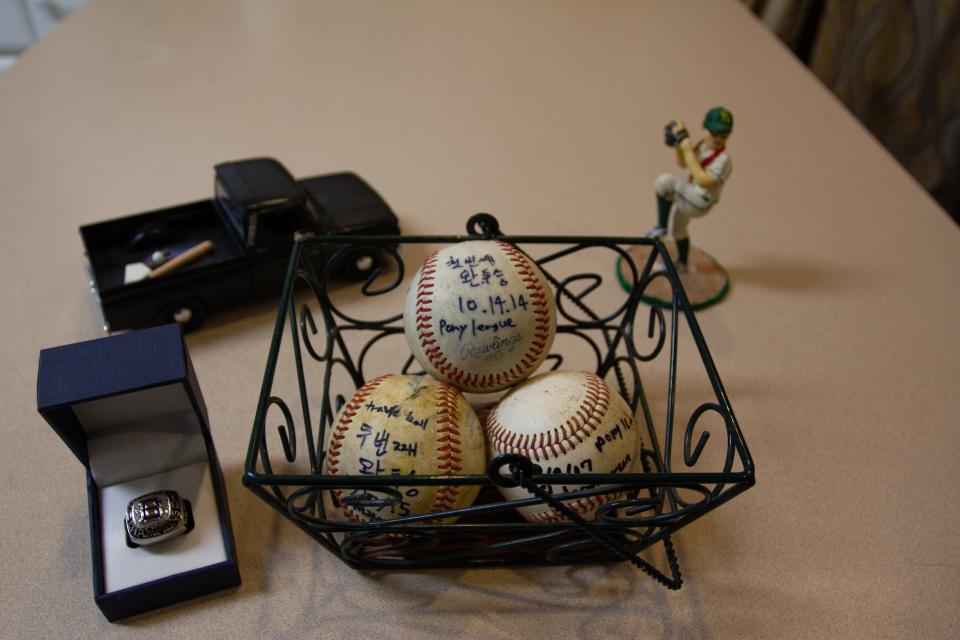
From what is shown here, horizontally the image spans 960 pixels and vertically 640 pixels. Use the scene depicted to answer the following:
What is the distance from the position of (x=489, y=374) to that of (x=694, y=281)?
54 cm

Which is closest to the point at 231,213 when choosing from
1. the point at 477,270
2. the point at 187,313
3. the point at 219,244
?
the point at 219,244

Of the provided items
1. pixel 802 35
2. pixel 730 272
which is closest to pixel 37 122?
pixel 730 272

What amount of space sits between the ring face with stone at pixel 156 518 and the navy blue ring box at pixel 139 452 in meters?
0.01

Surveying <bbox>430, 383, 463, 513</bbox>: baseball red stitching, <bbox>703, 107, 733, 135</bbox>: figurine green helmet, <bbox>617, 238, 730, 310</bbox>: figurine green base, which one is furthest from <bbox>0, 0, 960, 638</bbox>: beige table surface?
<bbox>703, 107, 733, 135</bbox>: figurine green helmet

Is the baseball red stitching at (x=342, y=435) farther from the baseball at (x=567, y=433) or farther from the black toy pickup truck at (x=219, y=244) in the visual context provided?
the black toy pickup truck at (x=219, y=244)

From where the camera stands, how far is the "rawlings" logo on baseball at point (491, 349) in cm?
69

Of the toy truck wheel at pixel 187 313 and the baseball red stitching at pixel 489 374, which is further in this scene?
the toy truck wheel at pixel 187 313

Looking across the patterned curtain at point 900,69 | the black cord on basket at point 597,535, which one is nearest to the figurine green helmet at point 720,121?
the black cord on basket at point 597,535

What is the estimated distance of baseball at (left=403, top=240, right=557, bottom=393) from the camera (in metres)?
0.68

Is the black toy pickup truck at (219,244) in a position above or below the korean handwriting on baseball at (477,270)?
below

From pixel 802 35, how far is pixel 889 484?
1.75 m

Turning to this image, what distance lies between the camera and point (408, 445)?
25.4 inches

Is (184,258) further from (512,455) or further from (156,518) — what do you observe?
(512,455)

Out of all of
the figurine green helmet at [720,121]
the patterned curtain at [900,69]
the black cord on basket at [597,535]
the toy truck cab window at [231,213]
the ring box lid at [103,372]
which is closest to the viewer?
the black cord on basket at [597,535]
